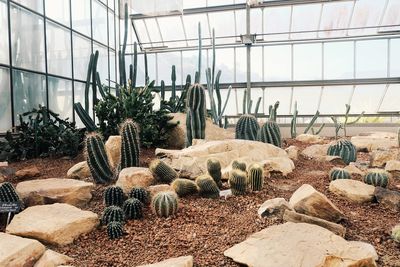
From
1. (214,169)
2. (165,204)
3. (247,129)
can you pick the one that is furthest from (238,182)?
(247,129)

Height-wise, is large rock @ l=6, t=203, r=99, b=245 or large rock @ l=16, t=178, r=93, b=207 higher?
large rock @ l=16, t=178, r=93, b=207

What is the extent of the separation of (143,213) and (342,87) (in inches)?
534

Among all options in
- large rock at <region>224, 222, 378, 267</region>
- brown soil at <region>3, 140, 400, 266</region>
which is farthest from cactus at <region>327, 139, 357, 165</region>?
large rock at <region>224, 222, 378, 267</region>

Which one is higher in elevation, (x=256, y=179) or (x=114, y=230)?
(x=256, y=179)

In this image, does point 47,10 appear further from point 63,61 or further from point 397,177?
point 397,177

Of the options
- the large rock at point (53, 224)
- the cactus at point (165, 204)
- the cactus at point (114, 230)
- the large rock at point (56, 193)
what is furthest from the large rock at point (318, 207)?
the large rock at point (56, 193)

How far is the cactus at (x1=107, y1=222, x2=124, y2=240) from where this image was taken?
284cm

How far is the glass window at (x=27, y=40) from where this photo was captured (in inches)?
301

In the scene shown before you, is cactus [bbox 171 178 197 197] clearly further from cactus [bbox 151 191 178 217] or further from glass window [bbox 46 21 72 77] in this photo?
glass window [bbox 46 21 72 77]

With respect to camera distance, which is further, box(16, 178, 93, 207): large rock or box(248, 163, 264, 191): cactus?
box(248, 163, 264, 191): cactus

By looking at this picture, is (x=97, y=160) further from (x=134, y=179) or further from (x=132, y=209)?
(x=132, y=209)

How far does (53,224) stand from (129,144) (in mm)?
1876

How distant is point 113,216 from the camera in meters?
3.05

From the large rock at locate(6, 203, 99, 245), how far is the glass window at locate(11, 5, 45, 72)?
5.51 m
